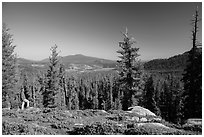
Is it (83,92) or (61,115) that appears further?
(83,92)

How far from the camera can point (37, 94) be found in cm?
7031

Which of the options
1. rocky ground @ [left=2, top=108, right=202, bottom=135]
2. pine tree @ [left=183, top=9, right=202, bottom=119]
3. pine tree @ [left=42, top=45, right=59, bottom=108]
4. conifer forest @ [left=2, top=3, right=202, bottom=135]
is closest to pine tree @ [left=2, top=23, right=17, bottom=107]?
conifer forest @ [left=2, top=3, right=202, bottom=135]

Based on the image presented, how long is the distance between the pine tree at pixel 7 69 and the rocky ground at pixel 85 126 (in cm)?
1665

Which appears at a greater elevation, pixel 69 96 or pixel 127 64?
pixel 127 64

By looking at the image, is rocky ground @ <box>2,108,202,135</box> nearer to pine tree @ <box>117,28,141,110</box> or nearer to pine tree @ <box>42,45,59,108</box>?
pine tree @ <box>117,28,141,110</box>

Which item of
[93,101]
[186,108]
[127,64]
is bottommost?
[93,101]

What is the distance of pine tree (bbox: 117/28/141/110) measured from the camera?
30500mm

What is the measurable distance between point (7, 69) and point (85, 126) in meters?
25.4

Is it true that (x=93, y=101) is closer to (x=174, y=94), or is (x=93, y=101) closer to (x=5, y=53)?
(x=174, y=94)

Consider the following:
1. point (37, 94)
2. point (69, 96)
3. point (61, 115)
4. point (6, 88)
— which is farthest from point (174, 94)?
point (61, 115)

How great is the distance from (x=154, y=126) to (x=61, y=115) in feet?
28.5

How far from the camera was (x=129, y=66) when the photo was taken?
102ft

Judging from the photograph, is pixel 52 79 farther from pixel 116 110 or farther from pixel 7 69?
pixel 116 110

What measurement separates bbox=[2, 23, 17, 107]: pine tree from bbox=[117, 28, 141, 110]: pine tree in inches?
716
